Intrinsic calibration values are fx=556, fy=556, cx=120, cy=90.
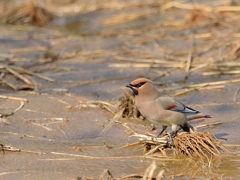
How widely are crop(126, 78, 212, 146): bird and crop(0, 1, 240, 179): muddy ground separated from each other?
1.01 feet

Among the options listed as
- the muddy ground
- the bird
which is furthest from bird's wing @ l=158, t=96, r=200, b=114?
the muddy ground

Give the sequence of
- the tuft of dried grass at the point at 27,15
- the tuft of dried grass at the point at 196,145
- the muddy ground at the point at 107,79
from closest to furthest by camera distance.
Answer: the muddy ground at the point at 107,79 → the tuft of dried grass at the point at 196,145 → the tuft of dried grass at the point at 27,15

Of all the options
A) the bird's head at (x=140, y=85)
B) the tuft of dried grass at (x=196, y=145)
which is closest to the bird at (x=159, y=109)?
the bird's head at (x=140, y=85)

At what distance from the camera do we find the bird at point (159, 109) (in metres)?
4.47

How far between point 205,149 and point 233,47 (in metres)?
3.01

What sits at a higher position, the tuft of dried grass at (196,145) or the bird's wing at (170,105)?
the bird's wing at (170,105)

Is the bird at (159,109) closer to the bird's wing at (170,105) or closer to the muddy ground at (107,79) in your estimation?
the bird's wing at (170,105)

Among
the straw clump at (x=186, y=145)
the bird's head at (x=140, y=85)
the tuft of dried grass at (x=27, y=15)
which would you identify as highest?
the tuft of dried grass at (x=27, y=15)

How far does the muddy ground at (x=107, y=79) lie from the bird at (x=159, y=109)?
31 centimetres

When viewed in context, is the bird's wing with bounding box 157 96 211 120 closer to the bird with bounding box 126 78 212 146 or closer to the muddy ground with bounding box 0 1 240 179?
the bird with bounding box 126 78 212 146

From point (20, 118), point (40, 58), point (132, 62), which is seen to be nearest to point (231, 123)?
point (20, 118)

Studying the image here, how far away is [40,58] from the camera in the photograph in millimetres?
7738

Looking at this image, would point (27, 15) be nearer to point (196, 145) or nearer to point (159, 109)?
point (159, 109)

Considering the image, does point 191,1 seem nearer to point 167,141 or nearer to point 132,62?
point 132,62
